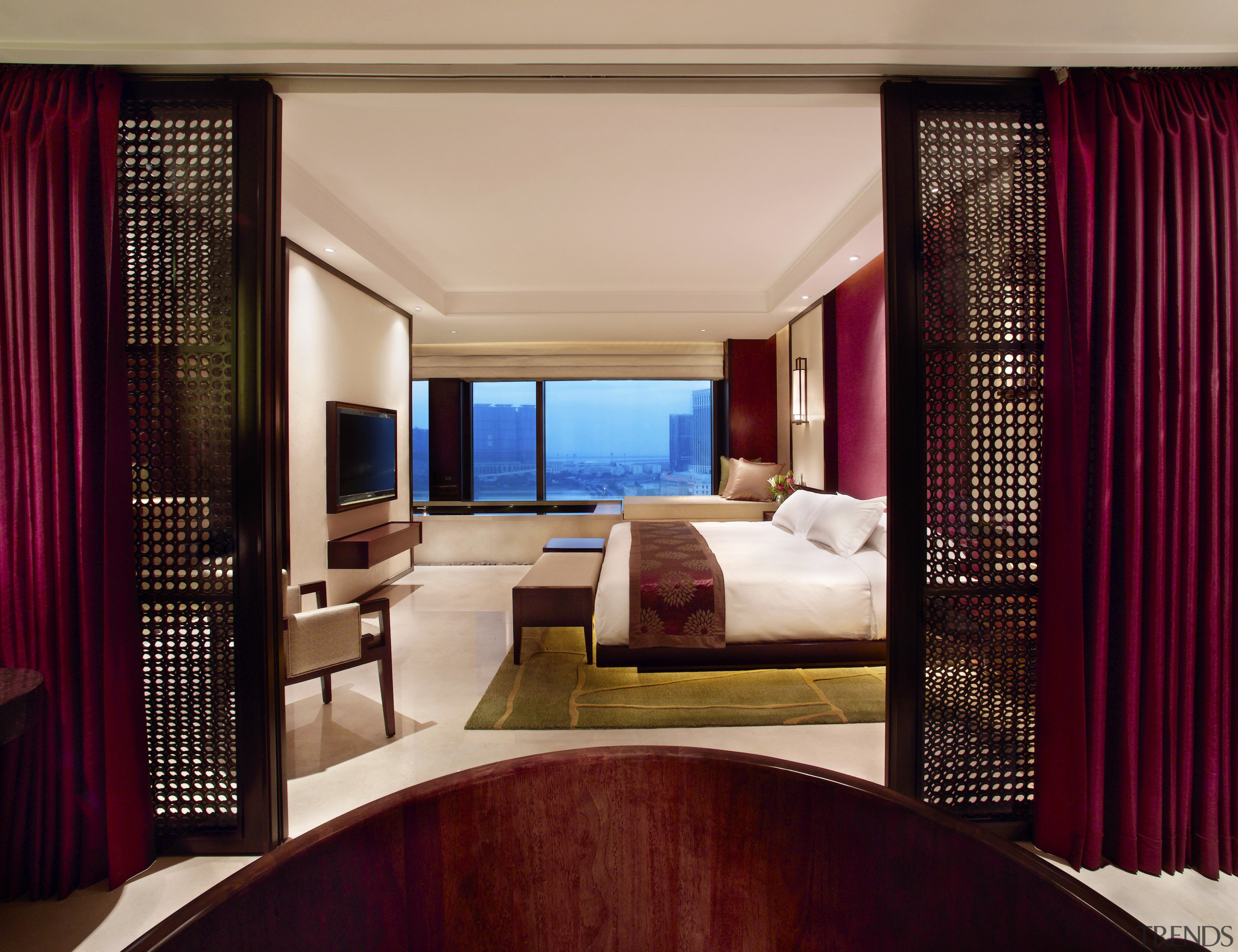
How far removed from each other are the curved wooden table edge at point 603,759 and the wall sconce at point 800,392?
513cm

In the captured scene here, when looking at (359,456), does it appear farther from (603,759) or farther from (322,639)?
(603,759)

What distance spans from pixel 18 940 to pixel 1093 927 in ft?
7.79

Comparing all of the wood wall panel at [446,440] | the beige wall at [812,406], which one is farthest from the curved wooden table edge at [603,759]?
the wood wall panel at [446,440]

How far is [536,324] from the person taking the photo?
5801 millimetres

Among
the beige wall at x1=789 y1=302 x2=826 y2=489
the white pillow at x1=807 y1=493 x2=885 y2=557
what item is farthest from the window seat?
the white pillow at x1=807 y1=493 x2=885 y2=557

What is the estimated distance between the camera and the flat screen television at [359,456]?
3.95 m

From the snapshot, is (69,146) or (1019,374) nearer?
(69,146)

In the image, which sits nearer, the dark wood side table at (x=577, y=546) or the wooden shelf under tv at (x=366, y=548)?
the wooden shelf under tv at (x=366, y=548)

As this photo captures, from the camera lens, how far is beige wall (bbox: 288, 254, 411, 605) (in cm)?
355

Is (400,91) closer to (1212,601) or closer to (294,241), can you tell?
(294,241)

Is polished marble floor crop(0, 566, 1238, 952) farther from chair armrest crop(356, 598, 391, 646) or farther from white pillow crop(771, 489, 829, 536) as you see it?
white pillow crop(771, 489, 829, 536)

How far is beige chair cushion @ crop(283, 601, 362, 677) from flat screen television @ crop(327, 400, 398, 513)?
199cm

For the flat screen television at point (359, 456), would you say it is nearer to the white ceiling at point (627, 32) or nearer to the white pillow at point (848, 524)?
the white ceiling at point (627, 32)

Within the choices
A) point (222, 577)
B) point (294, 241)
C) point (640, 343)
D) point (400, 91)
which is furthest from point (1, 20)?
point (640, 343)
